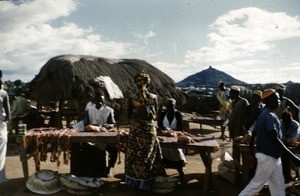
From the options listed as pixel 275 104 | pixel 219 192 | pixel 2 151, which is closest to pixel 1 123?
pixel 2 151

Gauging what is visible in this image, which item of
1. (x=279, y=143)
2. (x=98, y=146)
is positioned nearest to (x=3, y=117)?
(x=98, y=146)

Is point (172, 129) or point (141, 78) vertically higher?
point (141, 78)

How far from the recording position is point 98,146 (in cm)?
663

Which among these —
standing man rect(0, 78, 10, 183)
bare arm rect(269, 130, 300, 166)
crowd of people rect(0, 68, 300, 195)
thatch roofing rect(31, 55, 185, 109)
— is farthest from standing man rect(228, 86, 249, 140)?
thatch roofing rect(31, 55, 185, 109)

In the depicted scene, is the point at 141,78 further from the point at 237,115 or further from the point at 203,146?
the point at 237,115

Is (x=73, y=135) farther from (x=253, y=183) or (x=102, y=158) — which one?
(x=253, y=183)

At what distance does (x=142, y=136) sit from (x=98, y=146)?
1.51m

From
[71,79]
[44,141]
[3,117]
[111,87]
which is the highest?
[71,79]

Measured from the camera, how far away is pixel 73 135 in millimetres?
6027

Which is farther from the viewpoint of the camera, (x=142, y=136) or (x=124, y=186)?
(x=124, y=186)

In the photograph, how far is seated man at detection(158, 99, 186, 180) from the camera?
22.1 feet

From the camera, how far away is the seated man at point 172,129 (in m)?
6.75

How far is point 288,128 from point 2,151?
5.74m

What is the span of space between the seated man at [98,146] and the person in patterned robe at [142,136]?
1.23 meters
